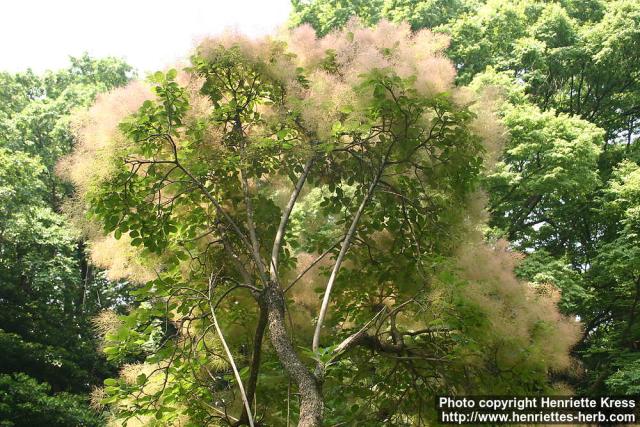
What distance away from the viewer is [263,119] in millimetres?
4137

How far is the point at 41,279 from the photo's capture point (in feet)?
45.8

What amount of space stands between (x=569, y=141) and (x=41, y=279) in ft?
43.8

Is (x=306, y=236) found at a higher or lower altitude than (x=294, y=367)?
higher

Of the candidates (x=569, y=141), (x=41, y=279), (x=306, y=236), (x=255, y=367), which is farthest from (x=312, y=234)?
(x=41, y=279)

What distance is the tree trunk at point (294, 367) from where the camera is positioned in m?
2.61

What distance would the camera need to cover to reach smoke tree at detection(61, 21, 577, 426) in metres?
3.27

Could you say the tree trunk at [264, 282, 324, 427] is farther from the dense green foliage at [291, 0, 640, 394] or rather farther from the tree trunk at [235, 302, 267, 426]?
the dense green foliage at [291, 0, 640, 394]

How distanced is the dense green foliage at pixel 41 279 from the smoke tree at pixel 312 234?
794 cm

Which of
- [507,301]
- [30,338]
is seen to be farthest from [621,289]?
[30,338]

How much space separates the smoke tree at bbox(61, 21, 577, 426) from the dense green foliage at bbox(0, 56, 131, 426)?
26.0 ft

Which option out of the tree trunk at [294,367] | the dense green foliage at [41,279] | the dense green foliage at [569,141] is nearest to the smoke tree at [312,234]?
the tree trunk at [294,367]

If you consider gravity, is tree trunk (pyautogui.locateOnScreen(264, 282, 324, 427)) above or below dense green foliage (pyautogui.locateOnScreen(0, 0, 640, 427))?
below

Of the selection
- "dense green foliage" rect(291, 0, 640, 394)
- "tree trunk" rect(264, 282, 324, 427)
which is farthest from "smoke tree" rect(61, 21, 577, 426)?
"dense green foliage" rect(291, 0, 640, 394)

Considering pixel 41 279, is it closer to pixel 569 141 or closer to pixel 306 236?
pixel 306 236
